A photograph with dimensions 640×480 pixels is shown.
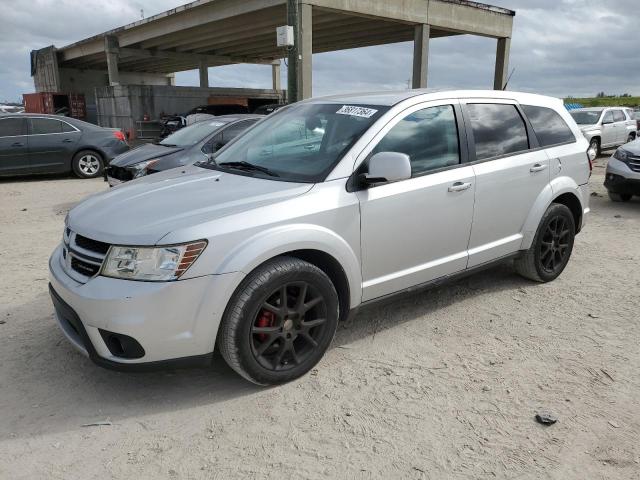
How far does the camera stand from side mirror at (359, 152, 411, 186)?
3.12 meters

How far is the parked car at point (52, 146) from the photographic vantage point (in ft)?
35.6

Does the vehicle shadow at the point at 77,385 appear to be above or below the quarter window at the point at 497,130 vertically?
below

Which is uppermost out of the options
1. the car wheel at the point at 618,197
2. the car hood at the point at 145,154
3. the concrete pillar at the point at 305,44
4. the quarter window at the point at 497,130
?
the concrete pillar at the point at 305,44

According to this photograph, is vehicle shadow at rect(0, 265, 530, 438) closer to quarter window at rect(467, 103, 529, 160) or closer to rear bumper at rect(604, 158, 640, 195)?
quarter window at rect(467, 103, 529, 160)

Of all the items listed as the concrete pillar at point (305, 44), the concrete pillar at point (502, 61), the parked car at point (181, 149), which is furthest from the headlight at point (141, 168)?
the concrete pillar at point (502, 61)

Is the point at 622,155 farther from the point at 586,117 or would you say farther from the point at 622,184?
the point at 586,117

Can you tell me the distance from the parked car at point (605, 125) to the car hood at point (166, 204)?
1462 cm

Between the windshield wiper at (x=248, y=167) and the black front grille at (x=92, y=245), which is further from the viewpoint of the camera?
the windshield wiper at (x=248, y=167)

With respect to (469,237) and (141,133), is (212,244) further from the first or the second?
(141,133)

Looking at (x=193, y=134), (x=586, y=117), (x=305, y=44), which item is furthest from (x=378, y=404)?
(x=586, y=117)

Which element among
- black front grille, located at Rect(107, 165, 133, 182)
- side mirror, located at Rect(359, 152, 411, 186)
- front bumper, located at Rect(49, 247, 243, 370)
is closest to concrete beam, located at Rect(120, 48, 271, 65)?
black front grille, located at Rect(107, 165, 133, 182)

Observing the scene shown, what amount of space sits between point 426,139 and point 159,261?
6.68 ft

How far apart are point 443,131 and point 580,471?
91.4 inches

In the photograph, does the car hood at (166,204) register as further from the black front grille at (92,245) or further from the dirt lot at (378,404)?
the dirt lot at (378,404)
